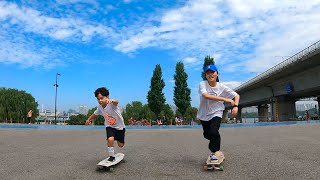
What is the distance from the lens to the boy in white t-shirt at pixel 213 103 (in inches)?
219

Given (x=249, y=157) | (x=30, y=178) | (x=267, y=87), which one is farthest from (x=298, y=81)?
(x=30, y=178)

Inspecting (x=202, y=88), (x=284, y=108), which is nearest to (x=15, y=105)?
(x=284, y=108)

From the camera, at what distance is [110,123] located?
622 cm

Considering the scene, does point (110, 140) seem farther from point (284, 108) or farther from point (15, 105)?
point (15, 105)

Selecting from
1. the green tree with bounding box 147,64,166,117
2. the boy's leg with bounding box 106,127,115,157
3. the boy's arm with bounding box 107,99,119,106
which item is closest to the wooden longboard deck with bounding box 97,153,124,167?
the boy's leg with bounding box 106,127,115,157

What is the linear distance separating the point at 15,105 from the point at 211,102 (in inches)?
3834

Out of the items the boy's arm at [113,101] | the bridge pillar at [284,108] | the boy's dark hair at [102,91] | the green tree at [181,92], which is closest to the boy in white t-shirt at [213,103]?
the boy's arm at [113,101]

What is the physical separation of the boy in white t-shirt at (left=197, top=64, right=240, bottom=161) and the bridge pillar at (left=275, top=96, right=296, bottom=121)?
1865 inches

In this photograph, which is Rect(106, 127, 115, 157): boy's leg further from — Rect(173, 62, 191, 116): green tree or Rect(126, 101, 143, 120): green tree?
Rect(126, 101, 143, 120): green tree

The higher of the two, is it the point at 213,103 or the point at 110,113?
the point at 213,103

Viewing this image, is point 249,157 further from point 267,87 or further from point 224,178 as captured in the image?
point 267,87

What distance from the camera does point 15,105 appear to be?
9350cm

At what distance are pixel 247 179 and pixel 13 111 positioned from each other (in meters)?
99.0

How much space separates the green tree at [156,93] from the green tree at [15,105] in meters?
41.5
